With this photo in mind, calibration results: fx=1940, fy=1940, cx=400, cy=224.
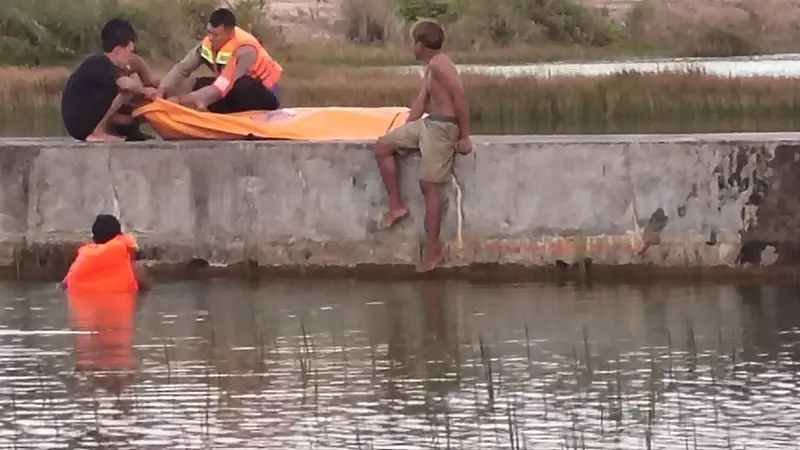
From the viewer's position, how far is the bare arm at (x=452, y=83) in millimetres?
12625

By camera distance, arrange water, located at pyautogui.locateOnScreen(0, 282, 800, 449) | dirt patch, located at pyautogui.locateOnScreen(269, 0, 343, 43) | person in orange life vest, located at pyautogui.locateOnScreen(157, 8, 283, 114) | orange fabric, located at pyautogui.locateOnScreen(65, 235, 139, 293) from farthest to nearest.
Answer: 1. dirt patch, located at pyautogui.locateOnScreen(269, 0, 343, 43)
2. person in orange life vest, located at pyautogui.locateOnScreen(157, 8, 283, 114)
3. orange fabric, located at pyautogui.locateOnScreen(65, 235, 139, 293)
4. water, located at pyautogui.locateOnScreen(0, 282, 800, 449)

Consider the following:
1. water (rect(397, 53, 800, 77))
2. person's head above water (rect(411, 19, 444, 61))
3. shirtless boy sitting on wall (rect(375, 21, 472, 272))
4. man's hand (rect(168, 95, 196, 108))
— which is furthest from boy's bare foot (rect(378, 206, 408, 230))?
water (rect(397, 53, 800, 77))

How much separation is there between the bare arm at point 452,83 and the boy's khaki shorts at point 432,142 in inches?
2.7

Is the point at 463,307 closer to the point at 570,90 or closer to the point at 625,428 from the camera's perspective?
the point at 625,428

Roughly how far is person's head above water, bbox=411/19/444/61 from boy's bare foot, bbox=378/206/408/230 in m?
1.15

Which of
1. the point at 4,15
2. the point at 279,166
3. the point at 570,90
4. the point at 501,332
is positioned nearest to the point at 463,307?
the point at 501,332

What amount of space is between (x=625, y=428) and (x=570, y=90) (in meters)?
18.9

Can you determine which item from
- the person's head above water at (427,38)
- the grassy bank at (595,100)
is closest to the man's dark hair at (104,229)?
the person's head above water at (427,38)

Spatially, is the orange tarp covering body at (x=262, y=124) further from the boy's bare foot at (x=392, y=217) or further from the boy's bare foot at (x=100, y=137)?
the boy's bare foot at (x=392, y=217)

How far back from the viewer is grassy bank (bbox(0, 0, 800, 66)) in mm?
45312

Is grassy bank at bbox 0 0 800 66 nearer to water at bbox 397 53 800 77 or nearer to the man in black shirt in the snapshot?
water at bbox 397 53 800 77

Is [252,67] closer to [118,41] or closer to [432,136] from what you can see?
[118,41]

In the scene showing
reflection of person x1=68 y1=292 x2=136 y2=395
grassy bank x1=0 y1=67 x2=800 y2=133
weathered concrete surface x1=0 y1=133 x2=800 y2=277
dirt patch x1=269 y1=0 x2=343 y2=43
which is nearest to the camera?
reflection of person x1=68 y1=292 x2=136 y2=395

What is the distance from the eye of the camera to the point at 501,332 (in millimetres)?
10898
